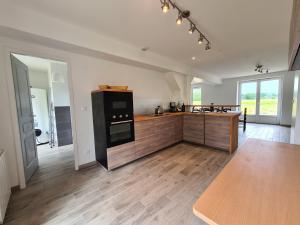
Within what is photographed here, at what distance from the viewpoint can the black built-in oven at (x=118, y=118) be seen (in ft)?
8.46

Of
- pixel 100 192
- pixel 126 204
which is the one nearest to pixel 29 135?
pixel 100 192

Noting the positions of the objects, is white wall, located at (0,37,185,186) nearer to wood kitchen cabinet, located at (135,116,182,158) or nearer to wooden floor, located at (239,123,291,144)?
wood kitchen cabinet, located at (135,116,182,158)

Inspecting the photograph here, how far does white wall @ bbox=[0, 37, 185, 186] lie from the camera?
209 centimetres

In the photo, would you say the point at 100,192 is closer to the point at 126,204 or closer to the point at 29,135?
the point at 126,204

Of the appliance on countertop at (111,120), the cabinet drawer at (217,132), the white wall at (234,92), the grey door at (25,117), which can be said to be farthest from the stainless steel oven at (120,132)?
the white wall at (234,92)

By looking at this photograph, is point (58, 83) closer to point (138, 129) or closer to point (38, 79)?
point (38, 79)

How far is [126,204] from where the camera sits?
6.12ft

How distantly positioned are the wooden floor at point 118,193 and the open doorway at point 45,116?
0.80ft

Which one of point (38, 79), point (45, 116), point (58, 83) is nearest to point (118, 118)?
point (58, 83)

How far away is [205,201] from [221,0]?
226cm

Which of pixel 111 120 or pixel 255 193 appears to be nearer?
pixel 255 193

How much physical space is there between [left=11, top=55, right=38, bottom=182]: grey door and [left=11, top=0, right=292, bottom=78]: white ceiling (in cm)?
115

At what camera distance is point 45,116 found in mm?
4852

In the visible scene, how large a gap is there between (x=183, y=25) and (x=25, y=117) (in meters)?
3.25
